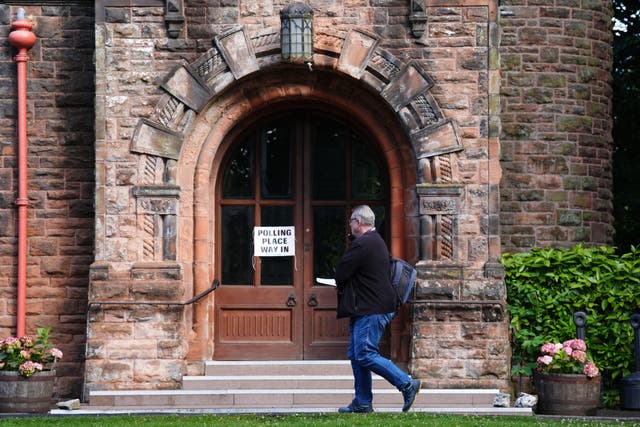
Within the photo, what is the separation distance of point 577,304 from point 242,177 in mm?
4086

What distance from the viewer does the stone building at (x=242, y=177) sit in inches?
519

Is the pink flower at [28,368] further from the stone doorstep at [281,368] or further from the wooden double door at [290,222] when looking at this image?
the wooden double door at [290,222]

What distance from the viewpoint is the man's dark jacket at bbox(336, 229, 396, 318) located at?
11062 mm

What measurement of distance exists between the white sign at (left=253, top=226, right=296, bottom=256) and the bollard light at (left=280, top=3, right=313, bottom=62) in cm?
203

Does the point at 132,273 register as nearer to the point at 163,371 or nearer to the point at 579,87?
the point at 163,371

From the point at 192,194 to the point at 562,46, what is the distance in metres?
5.11

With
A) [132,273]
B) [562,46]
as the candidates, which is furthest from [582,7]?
[132,273]

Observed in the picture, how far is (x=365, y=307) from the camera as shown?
11039mm

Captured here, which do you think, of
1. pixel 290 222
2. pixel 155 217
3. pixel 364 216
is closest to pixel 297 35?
pixel 290 222

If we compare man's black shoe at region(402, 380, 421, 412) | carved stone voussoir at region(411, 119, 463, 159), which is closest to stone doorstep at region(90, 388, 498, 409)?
man's black shoe at region(402, 380, 421, 412)

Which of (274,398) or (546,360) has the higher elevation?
(546,360)

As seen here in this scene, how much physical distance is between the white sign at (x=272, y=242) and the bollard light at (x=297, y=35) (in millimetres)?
2030

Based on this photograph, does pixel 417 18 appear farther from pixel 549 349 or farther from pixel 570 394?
pixel 570 394

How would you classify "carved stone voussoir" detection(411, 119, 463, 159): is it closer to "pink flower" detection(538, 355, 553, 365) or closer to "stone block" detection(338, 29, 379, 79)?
"stone block" detection(338, 29, 379, 79)
